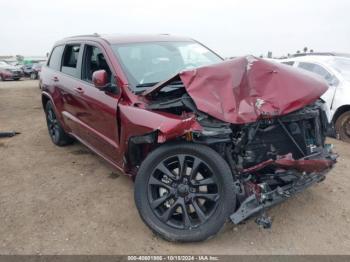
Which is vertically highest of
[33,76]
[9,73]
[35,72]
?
[9,73]

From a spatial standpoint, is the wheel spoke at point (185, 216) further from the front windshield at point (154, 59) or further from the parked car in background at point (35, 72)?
the parked car in background at point (35, 72)

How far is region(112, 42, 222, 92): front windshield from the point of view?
13.1 ft

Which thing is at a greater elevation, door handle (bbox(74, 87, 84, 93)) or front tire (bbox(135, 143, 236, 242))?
door handle (bbox(74, 87, 84, 93))

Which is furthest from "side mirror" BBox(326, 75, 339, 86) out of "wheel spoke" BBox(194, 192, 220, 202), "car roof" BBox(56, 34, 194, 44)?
"wheel spoke" BBox(194, 192, 220, 202)

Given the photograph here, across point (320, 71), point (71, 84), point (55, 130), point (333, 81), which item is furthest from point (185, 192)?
point (320, 71)

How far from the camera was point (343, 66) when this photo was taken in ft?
24.2

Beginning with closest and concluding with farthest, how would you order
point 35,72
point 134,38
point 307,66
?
point 134,38 → point 307,66 → point 35,72

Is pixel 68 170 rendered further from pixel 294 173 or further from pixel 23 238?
pixel 294 173

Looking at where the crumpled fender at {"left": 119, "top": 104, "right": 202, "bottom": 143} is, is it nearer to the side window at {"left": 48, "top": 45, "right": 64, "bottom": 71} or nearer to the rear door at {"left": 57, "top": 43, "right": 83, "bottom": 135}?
the rear door at {"left": 57, "top": 43, "right": 83, "bottom": 135}

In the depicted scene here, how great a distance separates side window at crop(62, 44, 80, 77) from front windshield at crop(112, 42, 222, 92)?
42.6 inches

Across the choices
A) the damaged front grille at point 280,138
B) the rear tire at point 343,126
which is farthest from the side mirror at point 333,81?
the damaged front grille at point 280,138

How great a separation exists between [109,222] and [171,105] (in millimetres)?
1361

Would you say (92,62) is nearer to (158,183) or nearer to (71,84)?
(71,84)

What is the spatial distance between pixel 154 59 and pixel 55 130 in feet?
9.48
